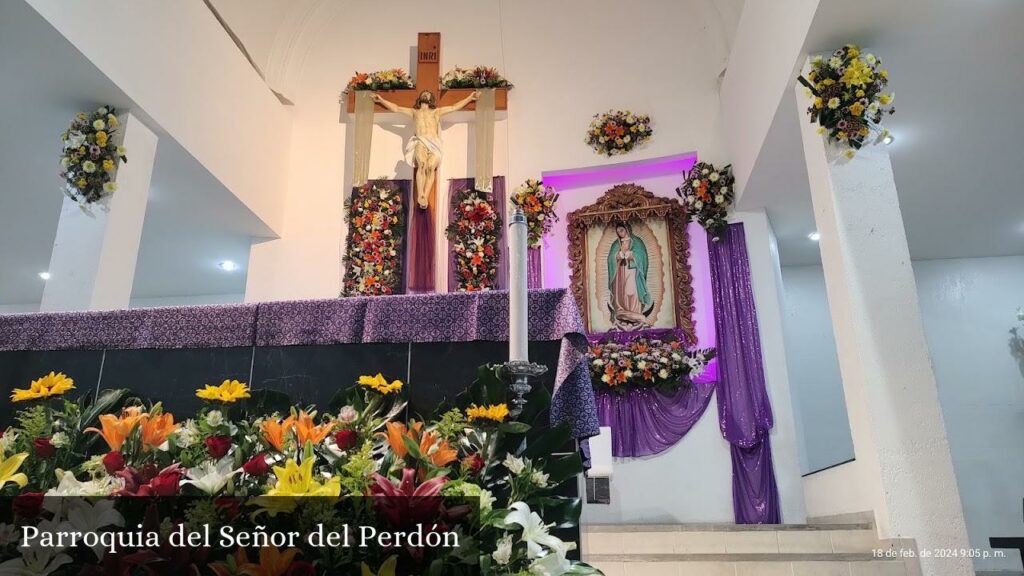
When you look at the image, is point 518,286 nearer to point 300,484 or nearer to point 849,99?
point 300,484

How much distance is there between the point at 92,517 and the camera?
1.01 meters

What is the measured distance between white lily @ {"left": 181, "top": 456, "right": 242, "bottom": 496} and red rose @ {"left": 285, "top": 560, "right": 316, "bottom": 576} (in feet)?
0.86

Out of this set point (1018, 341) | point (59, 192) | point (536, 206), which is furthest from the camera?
point (1018, 341)

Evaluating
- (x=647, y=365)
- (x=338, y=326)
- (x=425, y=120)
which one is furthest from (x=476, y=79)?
(x=338, y=326)

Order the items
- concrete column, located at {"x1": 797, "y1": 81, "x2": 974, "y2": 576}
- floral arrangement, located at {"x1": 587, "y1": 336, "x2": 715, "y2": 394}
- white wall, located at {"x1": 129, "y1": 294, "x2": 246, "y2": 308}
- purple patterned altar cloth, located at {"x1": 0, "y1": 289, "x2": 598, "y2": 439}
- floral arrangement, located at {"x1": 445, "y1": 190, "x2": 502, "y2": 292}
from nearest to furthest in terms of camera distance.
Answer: purple patterned altar cloth, located at {"x1": 0, "y1": 289, "x2": 598, "y2": 439} → concrete column, located at {"x1": 797, "y1": 81, "x2": 974, "y2": 576} → floral arrangement, located at {"x1": 587, "y1": 336, "x2": 715, "y2": 394} → floral arrangement, located at {"x1": 445, "y1": 190, "x2": 502, "y2": 292} → white wall, located at {"x1": 129, "y1": 294, "x2": 246, "y2": 308}

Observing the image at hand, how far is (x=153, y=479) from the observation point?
1051 mm

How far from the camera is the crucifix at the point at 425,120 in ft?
21.5

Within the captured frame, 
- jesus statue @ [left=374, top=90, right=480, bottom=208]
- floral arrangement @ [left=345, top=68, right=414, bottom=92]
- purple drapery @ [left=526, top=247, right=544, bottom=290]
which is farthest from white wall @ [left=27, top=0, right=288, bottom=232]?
purple drapery @ [left=526, top=247, right=544, bottom=290]

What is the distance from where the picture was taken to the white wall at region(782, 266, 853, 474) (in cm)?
703

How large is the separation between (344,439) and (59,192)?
6.31m

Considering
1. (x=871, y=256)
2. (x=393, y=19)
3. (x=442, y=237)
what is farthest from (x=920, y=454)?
(x=393, y=19)

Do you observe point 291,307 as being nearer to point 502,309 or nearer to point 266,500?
point 502,309

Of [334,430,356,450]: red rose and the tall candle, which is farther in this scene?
the tall candle

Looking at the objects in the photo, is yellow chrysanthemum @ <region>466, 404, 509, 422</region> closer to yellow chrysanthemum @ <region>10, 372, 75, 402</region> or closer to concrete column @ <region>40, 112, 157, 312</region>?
yellow chrysanthemum @ <region>10, 372, 75, 402</region>
